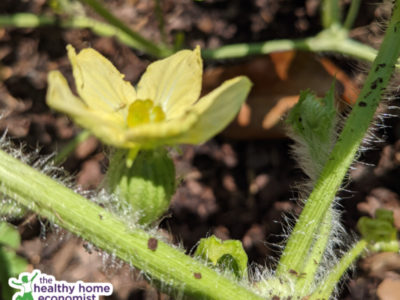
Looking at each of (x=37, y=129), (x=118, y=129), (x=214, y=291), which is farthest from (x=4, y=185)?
(x=37, y=129)

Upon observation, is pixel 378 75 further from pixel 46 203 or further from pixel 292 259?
pixel 46 203

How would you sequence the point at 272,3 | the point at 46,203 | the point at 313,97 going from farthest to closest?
the point at 272,3, the point at 313,97, the point at 46,203

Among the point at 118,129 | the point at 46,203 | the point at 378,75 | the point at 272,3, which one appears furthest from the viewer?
the point at 272,3

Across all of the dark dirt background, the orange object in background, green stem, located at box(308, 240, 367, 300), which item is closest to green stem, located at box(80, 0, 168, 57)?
the dark dirt background

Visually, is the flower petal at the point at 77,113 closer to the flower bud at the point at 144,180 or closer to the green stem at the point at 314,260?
the flower bud at the point at 144,180

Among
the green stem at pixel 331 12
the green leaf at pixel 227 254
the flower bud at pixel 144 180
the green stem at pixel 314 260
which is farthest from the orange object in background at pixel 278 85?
the flower bud at pixel 144 180

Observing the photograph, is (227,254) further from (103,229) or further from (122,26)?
(122,26)
